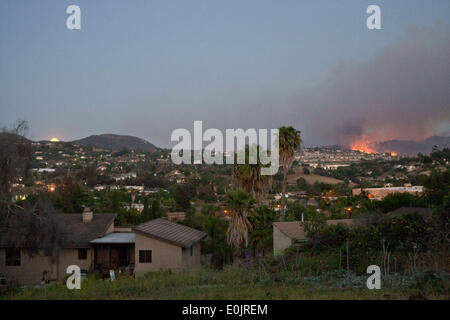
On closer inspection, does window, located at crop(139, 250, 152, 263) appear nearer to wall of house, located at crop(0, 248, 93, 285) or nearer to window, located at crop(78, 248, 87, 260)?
window, located at crop(78, 248, 87, 260)

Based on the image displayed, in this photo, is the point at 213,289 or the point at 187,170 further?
the point at 187,170

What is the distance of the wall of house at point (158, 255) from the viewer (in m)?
22.3

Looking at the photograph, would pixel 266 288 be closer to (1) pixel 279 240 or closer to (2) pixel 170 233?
(2) pixel 170 233

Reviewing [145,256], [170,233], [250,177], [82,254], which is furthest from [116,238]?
[250,177]

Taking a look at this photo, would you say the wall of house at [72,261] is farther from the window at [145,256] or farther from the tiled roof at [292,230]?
the tiled roof at [292,230]

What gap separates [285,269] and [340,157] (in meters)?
133

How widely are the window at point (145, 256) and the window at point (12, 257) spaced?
7.21 meters

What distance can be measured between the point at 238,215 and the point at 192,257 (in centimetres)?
380

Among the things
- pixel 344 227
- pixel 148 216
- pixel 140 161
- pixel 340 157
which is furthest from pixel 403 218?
pixel 340 157

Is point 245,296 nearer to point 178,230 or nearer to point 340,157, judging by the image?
point 178,230

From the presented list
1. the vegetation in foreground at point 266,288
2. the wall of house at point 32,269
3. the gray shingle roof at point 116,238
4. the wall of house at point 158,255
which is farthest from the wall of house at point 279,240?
the wall of house at point 32,269

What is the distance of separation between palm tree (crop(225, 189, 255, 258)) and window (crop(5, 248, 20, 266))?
40.5ft

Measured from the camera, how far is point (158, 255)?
2247cm
